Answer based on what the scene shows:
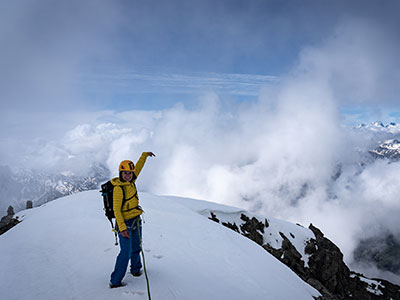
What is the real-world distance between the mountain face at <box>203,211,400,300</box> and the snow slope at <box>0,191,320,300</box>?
22.0 m

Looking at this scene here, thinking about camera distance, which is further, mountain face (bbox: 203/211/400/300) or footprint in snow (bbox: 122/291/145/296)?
mountain face (bbox: 203/211/400/300)

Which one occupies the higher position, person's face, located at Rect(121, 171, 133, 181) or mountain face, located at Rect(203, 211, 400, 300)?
mountain face, located at Rect(203, 211, 400, 300)

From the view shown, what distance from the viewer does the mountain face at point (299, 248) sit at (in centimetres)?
3569

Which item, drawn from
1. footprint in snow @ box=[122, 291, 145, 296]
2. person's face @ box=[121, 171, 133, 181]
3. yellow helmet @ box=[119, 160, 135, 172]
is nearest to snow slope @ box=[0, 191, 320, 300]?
footprint in snow @ box=[122, 291, 145, 296]

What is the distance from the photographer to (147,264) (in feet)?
27.9

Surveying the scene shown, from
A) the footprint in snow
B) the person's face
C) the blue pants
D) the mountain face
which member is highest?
the mountain face

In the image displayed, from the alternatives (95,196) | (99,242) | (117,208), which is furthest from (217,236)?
(95,196)

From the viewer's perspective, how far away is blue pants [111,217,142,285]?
6266 mm

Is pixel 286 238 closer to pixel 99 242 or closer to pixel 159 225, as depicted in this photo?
pixel 159 225

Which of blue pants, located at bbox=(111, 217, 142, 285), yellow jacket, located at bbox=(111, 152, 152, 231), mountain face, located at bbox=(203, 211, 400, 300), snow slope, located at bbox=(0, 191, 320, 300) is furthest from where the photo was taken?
mountain face, located at bbox=(203, 211, 400, 300)

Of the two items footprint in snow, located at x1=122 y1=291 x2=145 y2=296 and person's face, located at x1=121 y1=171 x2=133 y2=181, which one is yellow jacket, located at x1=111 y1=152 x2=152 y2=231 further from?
footprint in snow, located at x1=122 y1=291 x2=145 y2=296

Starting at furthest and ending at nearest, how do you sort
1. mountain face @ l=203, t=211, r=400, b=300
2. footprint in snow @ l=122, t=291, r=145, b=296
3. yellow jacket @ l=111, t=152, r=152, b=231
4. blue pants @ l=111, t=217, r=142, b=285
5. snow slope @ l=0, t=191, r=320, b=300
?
mountain face @ l=203, t=211, r=400, b=300
snow slope @ l=0, t=191, r=320, b=300
footprint in snow @ l=122, t=291, r=145, b=296
blue pants @ l=111, t=217, r=142, b=285
yellow jacket @ l=111, t=152, r=152, b=231

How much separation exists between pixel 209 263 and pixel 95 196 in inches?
610

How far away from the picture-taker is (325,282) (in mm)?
41844
